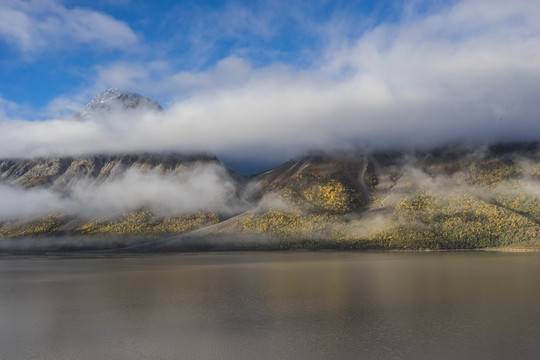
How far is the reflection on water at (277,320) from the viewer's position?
3806 cm

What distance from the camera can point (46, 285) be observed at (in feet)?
284

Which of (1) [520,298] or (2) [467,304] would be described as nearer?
(2) [467,304]

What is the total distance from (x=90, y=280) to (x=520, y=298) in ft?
271

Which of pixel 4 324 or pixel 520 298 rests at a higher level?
pixel 4 324

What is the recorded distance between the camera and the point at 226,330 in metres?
45.0

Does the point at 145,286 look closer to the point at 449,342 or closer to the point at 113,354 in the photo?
the point at 113,354

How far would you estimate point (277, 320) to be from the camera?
4928 cm

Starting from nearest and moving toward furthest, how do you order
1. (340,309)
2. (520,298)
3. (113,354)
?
1. (113,354)
2. (340,309)
3. (520,298)

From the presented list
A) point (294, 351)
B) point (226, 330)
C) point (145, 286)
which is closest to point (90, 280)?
point (145, 286)

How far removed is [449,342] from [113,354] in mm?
30621

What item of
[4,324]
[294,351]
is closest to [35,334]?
[4,324]

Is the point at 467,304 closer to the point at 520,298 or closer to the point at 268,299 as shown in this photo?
the point at 520,298

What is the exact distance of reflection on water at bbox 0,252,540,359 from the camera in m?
38.1

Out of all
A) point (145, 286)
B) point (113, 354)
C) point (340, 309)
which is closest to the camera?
point (113, 354)
